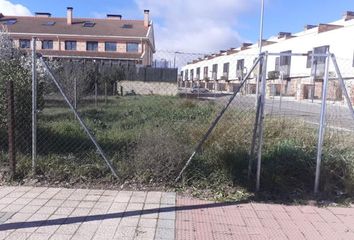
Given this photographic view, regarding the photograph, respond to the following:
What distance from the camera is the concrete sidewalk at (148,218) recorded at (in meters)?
4.37

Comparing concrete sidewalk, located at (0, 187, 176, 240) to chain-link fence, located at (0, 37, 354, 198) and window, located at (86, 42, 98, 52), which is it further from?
window, located at (86, 42, 98, 52)

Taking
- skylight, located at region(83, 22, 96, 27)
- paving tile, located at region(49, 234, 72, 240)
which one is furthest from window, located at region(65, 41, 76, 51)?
paving tile, located at region(49, 234, 72, 240)

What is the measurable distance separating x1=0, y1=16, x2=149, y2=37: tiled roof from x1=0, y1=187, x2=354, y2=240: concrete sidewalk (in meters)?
58.3

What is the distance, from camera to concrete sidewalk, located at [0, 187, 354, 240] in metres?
4.37

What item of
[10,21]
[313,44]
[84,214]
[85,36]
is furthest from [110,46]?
[84,214]

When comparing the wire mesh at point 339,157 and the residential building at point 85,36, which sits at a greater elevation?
the residential building at point 85,36

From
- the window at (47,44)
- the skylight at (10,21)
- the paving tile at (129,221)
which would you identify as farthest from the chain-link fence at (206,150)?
the skylight at (10,21)

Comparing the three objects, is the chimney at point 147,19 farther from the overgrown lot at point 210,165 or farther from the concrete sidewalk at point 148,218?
the concrete sidewalk at point 148,218

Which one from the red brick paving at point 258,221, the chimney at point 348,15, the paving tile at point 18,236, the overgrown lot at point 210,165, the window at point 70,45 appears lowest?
the red brick paving at point 258,221

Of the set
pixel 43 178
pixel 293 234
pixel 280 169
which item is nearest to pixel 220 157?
pixel 280 169

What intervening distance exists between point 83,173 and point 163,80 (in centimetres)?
2219

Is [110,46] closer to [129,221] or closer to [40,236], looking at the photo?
[129,221]

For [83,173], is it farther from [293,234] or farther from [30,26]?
[30,26]

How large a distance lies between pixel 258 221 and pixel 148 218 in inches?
52.4
